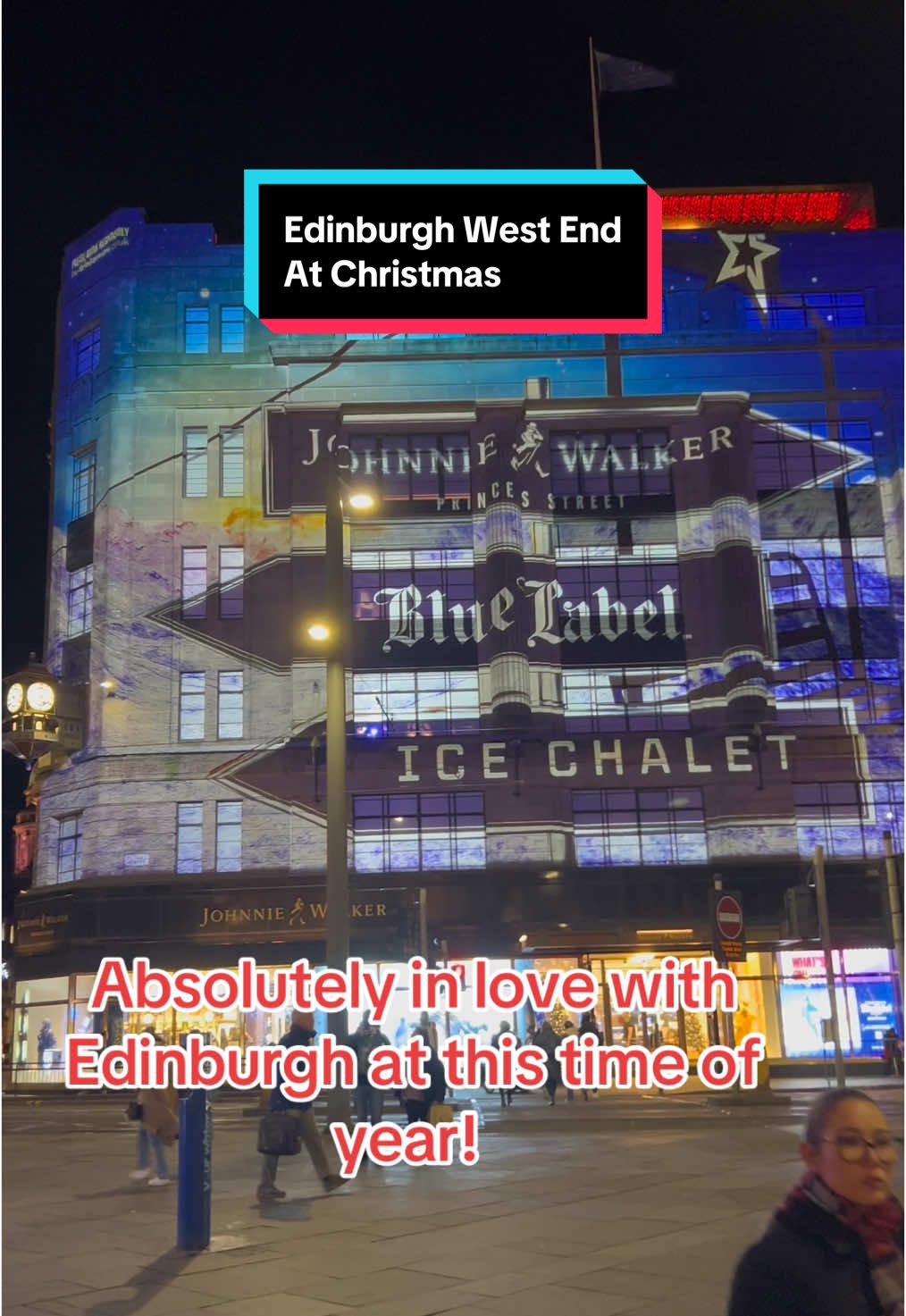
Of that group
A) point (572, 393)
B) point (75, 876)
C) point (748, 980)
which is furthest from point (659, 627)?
point (75, 876)

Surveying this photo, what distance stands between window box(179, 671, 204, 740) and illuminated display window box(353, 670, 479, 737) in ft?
15.1

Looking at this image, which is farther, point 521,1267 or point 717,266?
point 717,266

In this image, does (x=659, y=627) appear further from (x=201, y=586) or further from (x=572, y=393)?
(x=201, y=586)

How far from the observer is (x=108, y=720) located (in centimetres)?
3503

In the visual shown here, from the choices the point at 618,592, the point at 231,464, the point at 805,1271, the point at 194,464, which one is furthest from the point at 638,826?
the point at 805,1271

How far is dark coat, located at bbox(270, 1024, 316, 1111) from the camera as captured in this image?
11.4 m

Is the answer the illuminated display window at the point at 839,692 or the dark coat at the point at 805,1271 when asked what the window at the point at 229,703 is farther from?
the dark coat at the point at 805,1271

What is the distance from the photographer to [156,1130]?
13.3 m

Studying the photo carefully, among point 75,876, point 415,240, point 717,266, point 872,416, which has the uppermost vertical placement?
point 717,266

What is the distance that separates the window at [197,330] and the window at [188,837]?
1348cm

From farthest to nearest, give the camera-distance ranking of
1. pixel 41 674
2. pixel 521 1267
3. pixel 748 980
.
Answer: pixel 748 980 < pixel 41 674 < pixel 521 1267

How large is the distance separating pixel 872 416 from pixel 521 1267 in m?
31.9

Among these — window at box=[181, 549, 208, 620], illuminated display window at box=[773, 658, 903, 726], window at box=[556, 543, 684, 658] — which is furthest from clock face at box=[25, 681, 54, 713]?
illuminated display window at box=[773, 658, 903, 726]

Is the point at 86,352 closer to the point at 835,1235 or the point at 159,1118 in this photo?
the point at 159,1118
